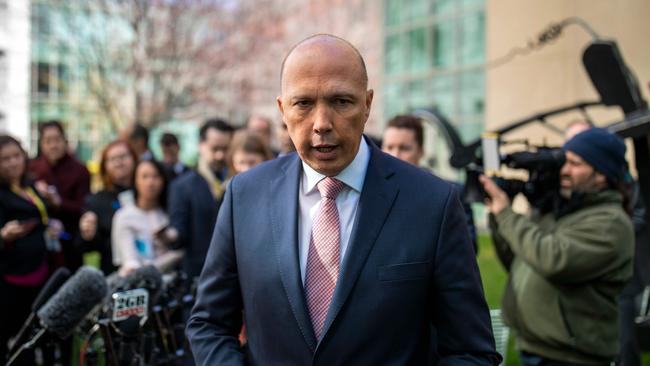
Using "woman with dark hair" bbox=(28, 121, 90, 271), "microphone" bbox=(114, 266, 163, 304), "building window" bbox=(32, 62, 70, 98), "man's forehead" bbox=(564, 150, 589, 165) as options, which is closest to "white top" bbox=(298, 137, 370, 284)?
"microphone" bbox=(114, 266, 163, 304)

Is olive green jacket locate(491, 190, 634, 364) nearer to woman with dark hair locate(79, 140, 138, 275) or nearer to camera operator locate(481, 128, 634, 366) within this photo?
Answer: camera operator locate(481, 128, 634, 366)

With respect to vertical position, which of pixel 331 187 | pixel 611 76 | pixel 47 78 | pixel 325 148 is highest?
pixel 47 78

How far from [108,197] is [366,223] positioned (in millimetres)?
4367

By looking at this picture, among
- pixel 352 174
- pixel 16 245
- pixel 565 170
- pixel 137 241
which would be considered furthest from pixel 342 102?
pixel 16 245

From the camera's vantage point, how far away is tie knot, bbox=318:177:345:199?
220cm

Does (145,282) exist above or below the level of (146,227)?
below

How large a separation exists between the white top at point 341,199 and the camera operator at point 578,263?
5.77 feet

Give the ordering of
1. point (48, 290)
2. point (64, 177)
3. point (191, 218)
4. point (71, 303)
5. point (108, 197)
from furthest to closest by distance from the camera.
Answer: point (64, 177), point (108, 197), point (191, 218), point (48, 290), point (71, 303)

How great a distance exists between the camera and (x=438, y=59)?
20.5 meters

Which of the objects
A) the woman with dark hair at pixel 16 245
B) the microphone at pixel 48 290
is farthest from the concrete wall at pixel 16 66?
the microphone at pixel 48 290

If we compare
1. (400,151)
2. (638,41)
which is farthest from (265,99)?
(400,151)

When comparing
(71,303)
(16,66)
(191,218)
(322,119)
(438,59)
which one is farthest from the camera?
(16,66)

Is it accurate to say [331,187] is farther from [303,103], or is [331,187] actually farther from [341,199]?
[303,103]

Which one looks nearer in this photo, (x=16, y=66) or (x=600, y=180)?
(x=600, y=180)
